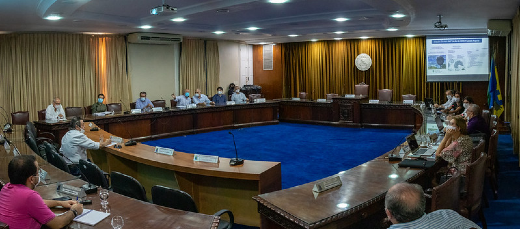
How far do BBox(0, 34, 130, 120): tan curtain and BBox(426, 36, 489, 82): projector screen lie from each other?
850cm

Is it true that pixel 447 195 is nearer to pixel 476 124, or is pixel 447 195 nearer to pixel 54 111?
pixel 476 124

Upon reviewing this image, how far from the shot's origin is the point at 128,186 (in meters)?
3.59

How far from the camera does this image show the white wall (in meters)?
11.8

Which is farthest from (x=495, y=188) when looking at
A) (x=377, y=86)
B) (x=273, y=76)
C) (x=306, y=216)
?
(x=273, y=76)

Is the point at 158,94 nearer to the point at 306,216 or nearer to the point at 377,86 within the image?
the point at 377,86

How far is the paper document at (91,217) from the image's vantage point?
267 cm

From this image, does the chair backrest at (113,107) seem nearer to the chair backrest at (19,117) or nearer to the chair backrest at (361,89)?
the chair backrest at (19,117)

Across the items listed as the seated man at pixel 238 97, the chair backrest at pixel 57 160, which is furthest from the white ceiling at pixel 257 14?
the chair backrest at pixel 57 160

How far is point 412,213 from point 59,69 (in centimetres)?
1033

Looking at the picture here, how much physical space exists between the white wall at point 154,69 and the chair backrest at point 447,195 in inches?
391

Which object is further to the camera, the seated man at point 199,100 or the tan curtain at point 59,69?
the seated man at point 199,100

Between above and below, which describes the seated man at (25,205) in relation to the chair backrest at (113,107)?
below

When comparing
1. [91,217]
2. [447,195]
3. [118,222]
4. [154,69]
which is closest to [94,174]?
[91,217]

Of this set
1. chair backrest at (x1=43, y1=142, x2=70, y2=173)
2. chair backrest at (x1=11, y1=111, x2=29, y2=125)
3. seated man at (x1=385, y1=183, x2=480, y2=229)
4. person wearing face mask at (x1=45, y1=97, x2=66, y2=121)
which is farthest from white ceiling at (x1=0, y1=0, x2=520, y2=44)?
seated man at (x1=385, y1=183, x2=480, y2=229)
